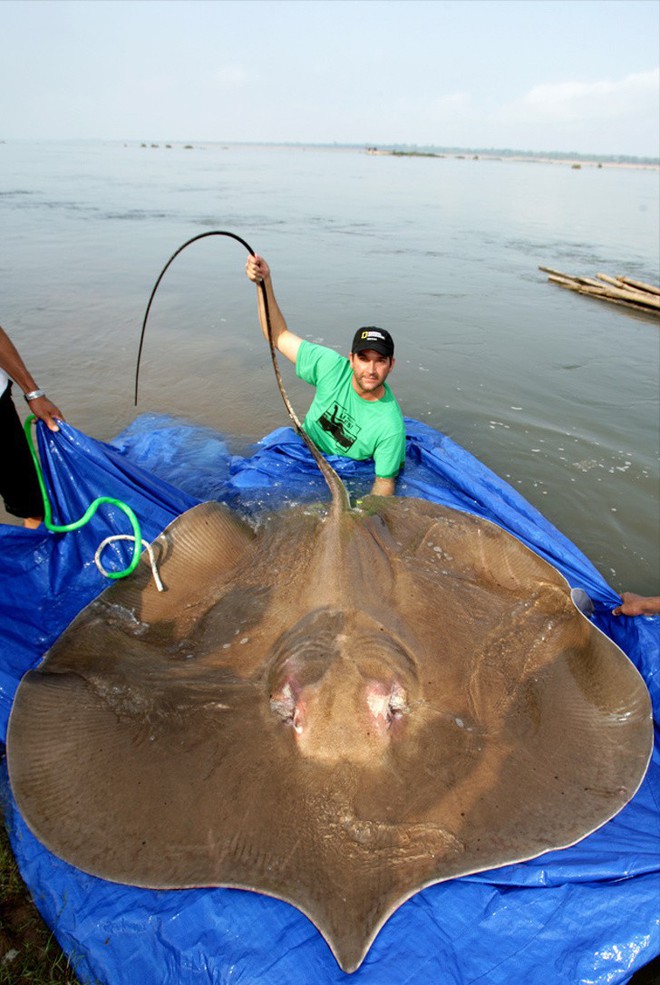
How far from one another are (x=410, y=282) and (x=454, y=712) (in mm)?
12444

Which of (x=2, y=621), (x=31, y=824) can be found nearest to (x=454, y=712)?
(x=31, y=824)

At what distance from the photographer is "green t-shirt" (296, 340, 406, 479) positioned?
13.8ft

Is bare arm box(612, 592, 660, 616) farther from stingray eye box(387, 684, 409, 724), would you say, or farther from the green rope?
the green rope

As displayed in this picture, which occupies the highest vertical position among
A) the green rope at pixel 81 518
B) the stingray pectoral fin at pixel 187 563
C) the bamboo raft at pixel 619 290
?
the bamboo raft at pixel 619 290

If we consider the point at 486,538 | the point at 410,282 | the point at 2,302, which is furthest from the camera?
the point at 410,282

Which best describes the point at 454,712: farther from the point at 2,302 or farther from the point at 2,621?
the point at 2,302

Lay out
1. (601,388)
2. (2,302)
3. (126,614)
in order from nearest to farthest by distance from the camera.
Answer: (126,614), (601,388), (2,302)

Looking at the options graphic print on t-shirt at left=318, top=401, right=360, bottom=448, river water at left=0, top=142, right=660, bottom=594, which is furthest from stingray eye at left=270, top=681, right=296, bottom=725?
river water at left=0, top=142, right=660, bottom=594

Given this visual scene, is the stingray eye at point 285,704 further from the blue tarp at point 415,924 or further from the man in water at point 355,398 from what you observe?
the man in water at point 355,398

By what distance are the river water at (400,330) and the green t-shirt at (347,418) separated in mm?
1587

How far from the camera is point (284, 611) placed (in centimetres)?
253

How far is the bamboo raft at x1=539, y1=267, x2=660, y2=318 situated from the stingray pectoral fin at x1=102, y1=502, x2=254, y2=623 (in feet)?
38.2

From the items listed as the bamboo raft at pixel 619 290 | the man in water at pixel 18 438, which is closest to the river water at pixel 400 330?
the bamboo raft at pixel 619 290

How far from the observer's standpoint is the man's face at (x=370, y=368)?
154 inches
